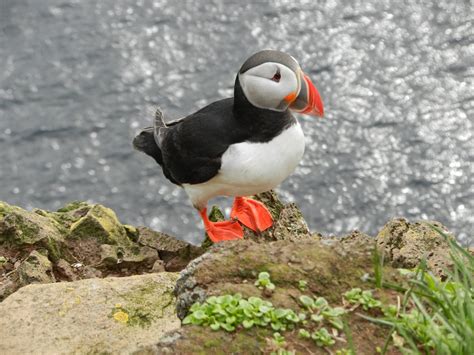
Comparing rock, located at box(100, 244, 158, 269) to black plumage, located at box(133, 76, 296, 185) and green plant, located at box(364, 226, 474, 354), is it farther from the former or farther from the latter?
green plant, located at box(364, 226, 474, 354)

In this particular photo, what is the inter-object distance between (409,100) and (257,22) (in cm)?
241

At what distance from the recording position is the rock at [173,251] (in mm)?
6260

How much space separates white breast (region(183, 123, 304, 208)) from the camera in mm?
5742

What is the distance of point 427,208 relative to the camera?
9.52m

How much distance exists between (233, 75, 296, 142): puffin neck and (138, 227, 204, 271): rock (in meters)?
1.01

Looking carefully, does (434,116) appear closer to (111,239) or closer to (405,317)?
(111,239)

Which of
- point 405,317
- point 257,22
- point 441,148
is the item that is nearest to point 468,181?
point 441,148

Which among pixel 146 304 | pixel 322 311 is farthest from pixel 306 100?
pixel 322 311

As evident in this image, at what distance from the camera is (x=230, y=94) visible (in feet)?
35.2

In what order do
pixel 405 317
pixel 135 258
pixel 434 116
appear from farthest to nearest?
pixel 434 116, pixel 135 258, pixel 405 317

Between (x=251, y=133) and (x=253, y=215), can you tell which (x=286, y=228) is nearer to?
(x=253, y=215)

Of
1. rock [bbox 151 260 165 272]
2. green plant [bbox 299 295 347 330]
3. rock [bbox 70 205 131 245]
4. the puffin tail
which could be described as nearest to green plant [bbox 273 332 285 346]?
green plant [bbox 299 295 347 330]

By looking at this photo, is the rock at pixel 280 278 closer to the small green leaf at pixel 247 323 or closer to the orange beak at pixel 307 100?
the small green leaf at pixel 247 323

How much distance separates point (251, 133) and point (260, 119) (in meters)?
0.12
